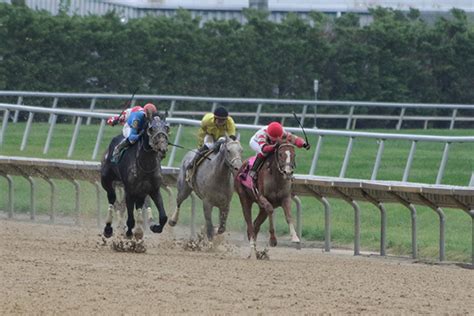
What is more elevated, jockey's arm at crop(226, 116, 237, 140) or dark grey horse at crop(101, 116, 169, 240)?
jockey's arm at crop(226, 116, 237, 140)

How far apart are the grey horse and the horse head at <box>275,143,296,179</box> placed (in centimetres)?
72

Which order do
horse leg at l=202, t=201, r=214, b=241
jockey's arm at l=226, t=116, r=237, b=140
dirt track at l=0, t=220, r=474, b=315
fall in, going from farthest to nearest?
jockey's arm at l=226, t=116, r=237, b=140 → horse leg at l=202, t=201, r=214, b=241 → dirt track at l=0, t=220, r=474, b=315

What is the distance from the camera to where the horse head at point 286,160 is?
1564cm

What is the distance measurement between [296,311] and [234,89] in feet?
75.1

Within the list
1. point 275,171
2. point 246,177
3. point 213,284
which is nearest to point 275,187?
point 275,171

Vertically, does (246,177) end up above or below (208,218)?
above

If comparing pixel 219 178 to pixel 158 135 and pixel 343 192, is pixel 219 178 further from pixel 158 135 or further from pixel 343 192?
pixel 343 192

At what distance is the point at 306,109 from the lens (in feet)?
103

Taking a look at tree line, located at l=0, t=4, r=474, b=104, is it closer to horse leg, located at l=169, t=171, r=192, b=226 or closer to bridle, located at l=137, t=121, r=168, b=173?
horse leg, located at l=169, t=171, r=192, b=226

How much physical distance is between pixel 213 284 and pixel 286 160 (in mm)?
3561

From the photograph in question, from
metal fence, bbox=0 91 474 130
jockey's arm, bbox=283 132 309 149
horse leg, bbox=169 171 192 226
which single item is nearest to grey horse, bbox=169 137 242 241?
horse leg, bbox=169 171 192 226

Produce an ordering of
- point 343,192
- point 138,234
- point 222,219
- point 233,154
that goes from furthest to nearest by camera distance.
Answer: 1. point 343,192
2. point 222,219
3. point 233,154
4. point 138,234

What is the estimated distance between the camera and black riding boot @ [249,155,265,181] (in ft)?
53.7

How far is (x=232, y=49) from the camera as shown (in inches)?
1320
